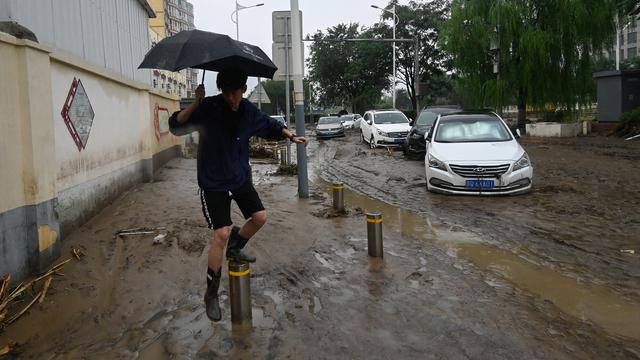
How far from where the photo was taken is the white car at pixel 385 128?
2067 centimetres

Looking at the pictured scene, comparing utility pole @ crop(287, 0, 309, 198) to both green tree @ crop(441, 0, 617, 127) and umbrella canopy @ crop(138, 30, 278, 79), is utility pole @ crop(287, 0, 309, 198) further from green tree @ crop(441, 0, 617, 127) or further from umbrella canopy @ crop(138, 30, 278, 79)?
green tree @ crop(441, 0, 617, 127)

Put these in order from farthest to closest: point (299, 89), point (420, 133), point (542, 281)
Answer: point (420, 133), point (299, 89), point (542, 281)

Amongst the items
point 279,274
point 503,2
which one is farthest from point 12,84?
point 503,2

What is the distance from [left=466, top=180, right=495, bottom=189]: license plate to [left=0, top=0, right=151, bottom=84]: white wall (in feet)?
21.5

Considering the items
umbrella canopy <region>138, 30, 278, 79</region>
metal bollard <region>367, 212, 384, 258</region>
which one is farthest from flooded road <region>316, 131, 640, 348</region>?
umbrella canopy <region>138, 30, 278, 79</region>

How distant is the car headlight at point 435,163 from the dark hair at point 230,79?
6380mm

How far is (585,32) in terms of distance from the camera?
20781 millimetres

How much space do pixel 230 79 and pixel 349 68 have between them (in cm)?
4646

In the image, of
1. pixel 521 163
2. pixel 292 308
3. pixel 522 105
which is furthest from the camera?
pixel 522 105

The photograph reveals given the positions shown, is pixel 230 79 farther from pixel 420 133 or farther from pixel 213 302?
pixel 420 133

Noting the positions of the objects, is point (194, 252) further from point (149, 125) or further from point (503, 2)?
point (503, 2)

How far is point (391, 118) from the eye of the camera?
22.3m

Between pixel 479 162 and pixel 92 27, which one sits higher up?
pixel 92 27

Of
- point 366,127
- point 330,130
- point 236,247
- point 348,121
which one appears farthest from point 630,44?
point 236,247
